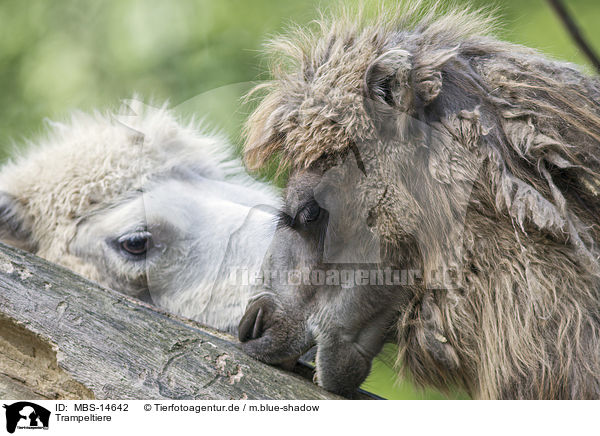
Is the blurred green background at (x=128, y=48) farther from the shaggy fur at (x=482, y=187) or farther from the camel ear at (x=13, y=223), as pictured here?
the shaggy fur at (x=482, y=187)

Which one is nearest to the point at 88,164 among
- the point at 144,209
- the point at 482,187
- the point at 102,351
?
the point at 144,209

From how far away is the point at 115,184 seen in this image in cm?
295

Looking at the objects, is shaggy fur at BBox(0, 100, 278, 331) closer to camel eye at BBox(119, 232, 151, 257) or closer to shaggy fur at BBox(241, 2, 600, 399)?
camel eye at BBox(119, 232, 151, 257)

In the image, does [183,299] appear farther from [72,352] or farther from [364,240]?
[364,240]

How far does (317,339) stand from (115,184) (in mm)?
1385

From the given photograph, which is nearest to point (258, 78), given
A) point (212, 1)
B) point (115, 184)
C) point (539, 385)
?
point (115, 184)

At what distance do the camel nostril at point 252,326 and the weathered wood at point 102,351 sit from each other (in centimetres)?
6

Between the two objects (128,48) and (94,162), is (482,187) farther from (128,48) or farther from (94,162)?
(128,48)

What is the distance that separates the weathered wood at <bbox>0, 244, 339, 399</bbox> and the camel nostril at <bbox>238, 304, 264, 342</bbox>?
2.5 inches

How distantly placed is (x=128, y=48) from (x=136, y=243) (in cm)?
212

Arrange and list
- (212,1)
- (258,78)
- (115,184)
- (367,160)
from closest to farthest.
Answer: (367,160) < (258,78) < (115,184) < (212,1)

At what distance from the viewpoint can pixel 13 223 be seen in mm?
3014

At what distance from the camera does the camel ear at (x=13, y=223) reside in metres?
3.00
